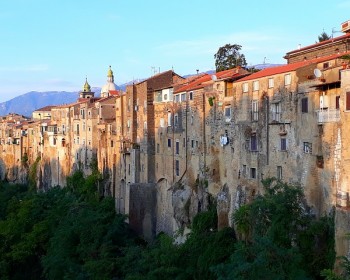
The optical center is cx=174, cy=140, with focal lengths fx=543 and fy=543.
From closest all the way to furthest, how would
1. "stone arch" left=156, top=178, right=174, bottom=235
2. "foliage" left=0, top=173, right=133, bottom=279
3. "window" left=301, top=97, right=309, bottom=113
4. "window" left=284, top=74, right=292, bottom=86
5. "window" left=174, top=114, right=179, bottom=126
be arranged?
"window" left=301, top=97, right=309, bottom=113 → "window" left=284, top=74, right=292, bottom=86 → "foliage" left=0, top=173, right=133, bottom=279 → "stone arch" left=156, top=178, right=174, bottom=235 → "window" left=174, top=114, right=179, bottom=126

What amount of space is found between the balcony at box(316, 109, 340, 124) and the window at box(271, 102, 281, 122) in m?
3.47

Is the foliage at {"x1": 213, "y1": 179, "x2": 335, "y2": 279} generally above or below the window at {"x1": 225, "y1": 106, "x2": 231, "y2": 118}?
below

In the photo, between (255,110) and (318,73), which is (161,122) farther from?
(318,73)

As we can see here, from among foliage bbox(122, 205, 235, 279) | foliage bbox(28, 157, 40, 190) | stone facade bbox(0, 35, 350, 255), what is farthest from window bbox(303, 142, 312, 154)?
foliage bbox(28, 157, 40, 190)

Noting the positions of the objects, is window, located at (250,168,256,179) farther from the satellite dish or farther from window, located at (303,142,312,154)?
the satellite dish

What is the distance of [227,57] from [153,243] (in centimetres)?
2612

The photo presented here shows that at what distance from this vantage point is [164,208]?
43469mm

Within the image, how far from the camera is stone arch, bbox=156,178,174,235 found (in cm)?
4203

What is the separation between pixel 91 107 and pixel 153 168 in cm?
1857

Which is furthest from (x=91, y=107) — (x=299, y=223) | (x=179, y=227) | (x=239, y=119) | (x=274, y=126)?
(x=299, y=223)

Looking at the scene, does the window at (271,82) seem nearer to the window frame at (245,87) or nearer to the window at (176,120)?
the window frame at (245,87)

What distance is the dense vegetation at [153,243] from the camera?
2341 centimetres

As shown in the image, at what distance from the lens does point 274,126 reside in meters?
30.2

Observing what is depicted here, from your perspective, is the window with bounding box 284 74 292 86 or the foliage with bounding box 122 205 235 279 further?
the foliage with bounding box 122 205 235 279
